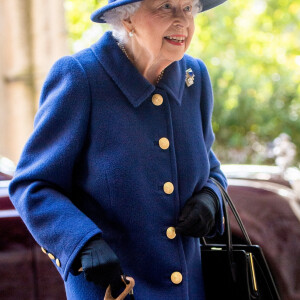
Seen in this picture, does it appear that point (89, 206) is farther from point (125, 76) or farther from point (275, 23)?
point (275, 23)

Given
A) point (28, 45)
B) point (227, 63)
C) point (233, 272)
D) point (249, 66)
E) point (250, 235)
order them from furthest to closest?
point (249, 66)
point (227, 63)
point (28, 45)
point (250, 235)
point (233, 272)

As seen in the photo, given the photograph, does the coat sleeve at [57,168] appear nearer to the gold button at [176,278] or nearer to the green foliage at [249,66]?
the gold button at [176,278]

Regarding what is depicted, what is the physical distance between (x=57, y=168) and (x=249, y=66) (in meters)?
9.53

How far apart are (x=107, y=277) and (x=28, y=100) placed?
11.8ft

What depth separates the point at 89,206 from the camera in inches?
73.7

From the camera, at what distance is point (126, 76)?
1.93m

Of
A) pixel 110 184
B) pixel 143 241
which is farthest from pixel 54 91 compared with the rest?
pixel 143 241

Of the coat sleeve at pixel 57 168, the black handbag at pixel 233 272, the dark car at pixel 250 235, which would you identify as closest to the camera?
the coat sleeve at pixel 57 168

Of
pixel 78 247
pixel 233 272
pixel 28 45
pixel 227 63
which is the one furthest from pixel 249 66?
pixel 78 247

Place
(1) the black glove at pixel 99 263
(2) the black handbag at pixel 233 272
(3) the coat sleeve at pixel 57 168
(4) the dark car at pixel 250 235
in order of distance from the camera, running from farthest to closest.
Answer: (4) the dark car at pixel 250 235, (2) the black handbag at pixel 233 272, (3) the coat sleeve at pixel 57 168, (1) the black glove at pixel 99 263

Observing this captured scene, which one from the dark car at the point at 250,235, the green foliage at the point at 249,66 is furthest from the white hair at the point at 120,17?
the green foliage at the point at 249,66

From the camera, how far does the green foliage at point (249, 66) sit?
925cm

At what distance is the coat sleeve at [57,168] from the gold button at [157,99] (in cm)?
25

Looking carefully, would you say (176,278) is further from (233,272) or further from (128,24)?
(128,24)
